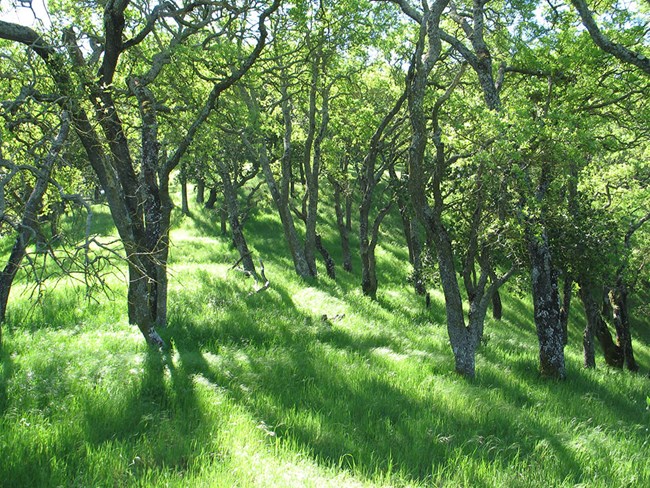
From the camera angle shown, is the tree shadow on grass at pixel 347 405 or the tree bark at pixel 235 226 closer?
the tree shadow on grass at pixel 347 405

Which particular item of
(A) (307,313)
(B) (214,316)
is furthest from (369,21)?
(B) (214,316)

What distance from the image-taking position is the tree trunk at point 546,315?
10.5 meters

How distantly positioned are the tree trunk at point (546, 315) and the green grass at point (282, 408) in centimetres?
48

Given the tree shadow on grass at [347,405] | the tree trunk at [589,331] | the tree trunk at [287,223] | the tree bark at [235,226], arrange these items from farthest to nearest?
1. the tree bark at [235,226]
2. the tree trunk at [287,223]
3. the tree trunk at [589,331]
4. the tree shadow on grass at [347,405]

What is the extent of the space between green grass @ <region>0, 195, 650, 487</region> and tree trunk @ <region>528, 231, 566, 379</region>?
48cm

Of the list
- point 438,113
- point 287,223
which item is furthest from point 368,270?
point 438,113

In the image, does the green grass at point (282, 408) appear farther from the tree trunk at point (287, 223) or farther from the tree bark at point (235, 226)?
the tree trunk at point (287, 223)

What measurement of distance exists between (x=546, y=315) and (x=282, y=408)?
700 cm

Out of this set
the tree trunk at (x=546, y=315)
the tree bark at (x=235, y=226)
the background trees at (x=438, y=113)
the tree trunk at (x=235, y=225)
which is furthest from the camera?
the tree trunk at (x=235, y=225)

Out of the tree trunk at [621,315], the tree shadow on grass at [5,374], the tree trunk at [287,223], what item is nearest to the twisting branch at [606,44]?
the tree shadow on grass at [5,374]

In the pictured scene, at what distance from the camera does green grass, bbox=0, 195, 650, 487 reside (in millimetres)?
4730

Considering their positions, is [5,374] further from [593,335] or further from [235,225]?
[593,335]

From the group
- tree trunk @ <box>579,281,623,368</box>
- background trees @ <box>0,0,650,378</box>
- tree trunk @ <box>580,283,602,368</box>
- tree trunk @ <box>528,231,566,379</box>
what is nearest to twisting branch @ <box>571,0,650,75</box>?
background trees @ <box>0,0,650,378</box>

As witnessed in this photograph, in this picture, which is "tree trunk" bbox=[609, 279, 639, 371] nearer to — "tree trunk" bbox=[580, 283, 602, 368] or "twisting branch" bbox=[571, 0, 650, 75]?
"tree trunk" bbox=[580, 283, 602, 368]
